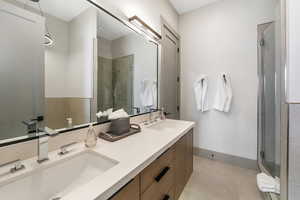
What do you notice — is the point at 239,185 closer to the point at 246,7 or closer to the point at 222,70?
the point at 222,70

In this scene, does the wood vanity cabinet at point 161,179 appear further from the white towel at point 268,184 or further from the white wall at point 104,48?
the white wall at point 104,48

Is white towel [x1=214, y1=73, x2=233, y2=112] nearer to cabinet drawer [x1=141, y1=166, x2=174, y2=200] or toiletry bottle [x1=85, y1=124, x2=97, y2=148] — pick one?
cabinet drawer [x1=141, y1=166, x2=174, y2=200]

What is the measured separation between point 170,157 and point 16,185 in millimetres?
915

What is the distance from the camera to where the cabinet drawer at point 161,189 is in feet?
2.60

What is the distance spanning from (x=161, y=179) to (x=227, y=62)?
205cm

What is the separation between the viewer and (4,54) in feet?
2.14

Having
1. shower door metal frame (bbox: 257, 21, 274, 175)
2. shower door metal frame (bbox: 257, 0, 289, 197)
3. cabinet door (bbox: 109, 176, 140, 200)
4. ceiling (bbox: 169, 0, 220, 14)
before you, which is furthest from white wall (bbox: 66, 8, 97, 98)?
shower door metal frame (bbox: 257, 21, 274, 175)

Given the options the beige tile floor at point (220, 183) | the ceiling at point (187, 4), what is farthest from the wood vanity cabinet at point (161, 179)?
the ceiling at point (187, 4)

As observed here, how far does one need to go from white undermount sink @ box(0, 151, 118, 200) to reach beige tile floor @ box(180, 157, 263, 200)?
3.87ft

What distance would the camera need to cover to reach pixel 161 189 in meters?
0.95

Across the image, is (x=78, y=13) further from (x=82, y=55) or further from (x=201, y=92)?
(x=201, y=92)

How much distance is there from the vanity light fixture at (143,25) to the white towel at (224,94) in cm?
124

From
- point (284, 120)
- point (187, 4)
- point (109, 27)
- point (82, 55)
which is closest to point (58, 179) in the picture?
point (82, 55)

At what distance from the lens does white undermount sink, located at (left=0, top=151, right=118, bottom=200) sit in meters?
0.55
